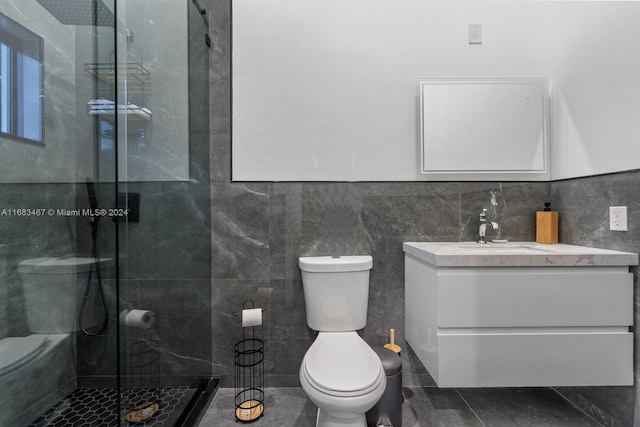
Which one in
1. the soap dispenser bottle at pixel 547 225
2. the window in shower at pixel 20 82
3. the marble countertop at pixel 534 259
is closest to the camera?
the window in shower at pixel 20 82

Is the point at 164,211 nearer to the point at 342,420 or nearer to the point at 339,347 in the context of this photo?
the point at 339,347

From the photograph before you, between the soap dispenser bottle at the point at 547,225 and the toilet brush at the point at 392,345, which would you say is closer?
the toilet brush at the point at 392,345

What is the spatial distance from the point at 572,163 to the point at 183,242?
209 centimetres

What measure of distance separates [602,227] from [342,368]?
4.54 feet

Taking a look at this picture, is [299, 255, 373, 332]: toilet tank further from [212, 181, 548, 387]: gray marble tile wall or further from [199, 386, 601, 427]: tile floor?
[199, 386, 601, 427]: tile floor

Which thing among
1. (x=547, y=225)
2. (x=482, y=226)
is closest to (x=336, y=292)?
(x=482, y=226)

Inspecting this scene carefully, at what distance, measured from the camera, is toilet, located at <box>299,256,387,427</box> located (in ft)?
3.66

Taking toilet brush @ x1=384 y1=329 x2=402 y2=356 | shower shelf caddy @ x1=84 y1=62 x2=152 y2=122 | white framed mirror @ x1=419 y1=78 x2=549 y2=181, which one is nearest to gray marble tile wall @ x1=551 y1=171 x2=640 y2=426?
white framed mirror @ x1=419 y1=78 x2=549 y2=181

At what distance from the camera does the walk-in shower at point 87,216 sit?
1.09m

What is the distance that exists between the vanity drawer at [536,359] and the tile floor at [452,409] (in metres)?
0.40

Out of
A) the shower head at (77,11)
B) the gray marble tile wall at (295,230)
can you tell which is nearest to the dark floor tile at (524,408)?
the gray marble tile wall at (295,230)

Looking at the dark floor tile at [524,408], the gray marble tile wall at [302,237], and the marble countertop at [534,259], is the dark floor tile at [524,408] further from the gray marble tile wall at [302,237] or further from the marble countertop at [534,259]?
the marble countertop at [534,259]

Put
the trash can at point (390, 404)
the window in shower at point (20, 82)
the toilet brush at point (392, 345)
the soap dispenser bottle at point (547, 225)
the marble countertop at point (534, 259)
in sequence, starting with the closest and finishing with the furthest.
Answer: the window in shower at point (20, 82)
the marble countertop at point (534, 259)
the trash can at point (390, 404)
the toilet brush at point (392, 345)
the soap dispenser bottle at point (547, 225)

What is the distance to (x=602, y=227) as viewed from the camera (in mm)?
1440
